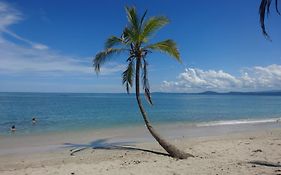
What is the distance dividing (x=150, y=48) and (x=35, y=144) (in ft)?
29.0

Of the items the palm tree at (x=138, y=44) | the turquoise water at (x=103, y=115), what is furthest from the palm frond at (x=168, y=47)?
the turquoise water at (x=103, y=115)

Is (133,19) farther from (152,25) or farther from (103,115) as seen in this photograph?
(103,115)

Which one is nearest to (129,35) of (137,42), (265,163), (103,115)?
(137,42)

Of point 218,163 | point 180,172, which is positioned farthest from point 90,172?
point 218,163

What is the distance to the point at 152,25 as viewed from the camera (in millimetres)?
12430

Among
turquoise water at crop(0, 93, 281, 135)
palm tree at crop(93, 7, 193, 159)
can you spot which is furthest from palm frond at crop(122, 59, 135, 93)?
turquoise water at crop(0, 93, 281, 135)

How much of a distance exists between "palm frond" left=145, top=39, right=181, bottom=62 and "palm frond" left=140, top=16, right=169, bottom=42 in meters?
0.48

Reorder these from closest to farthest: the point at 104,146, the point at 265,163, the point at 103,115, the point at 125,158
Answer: the point at 265,163
the point at 125,158
the point at 104,146
the point at 103,115

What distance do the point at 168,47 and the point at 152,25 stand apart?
3.46 feet

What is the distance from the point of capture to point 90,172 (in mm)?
9812

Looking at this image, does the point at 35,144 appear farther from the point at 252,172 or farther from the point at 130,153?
the point at 252,172

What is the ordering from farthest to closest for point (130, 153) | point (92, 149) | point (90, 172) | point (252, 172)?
point (92, 149)
point (130, 153)
point (90, 172)
point (252, 172)

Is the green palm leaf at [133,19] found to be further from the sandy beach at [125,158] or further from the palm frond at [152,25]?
the sandy beach at [125,158]

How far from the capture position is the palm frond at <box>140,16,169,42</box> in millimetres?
12398
